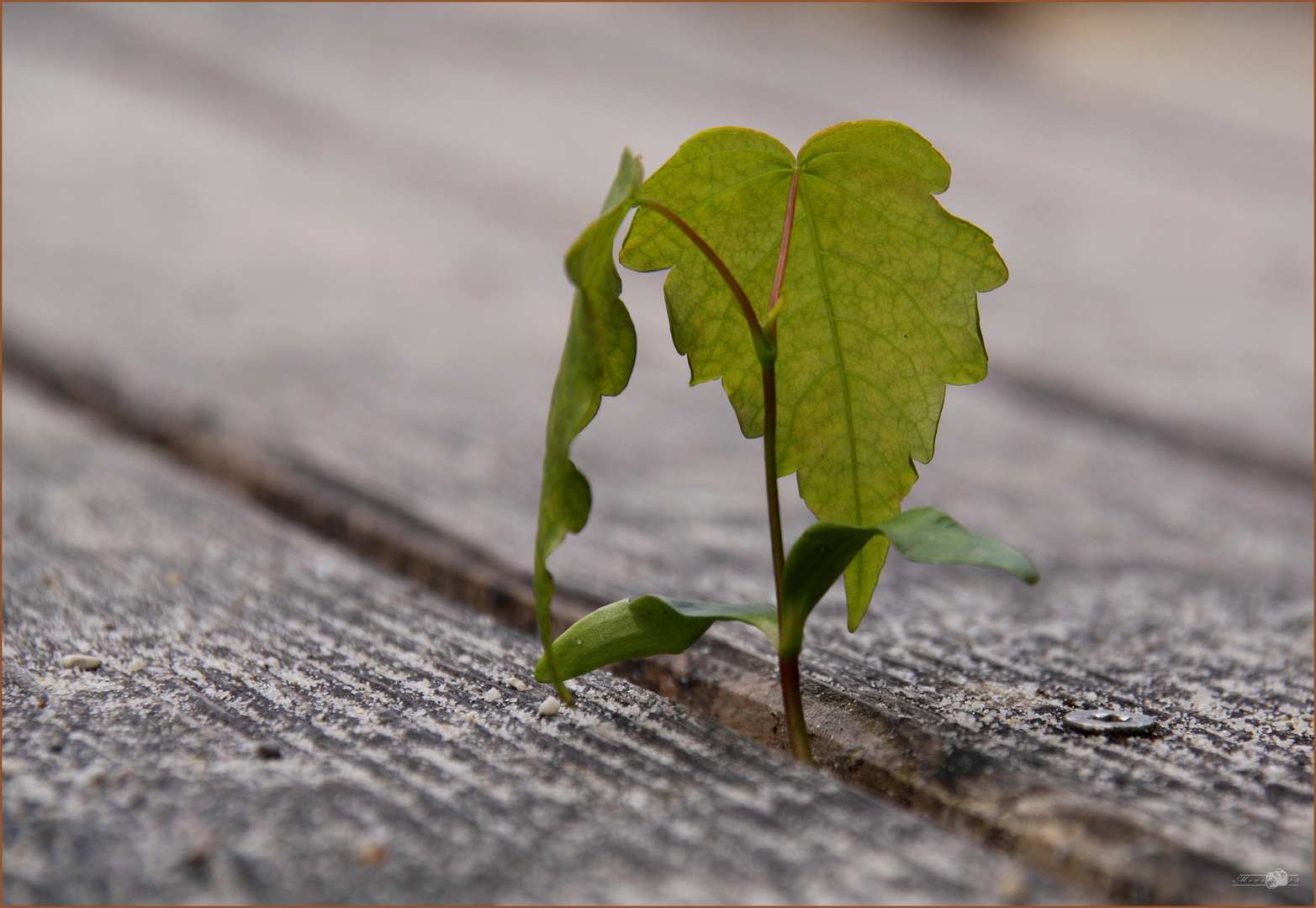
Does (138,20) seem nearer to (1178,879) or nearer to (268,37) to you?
(268,37)

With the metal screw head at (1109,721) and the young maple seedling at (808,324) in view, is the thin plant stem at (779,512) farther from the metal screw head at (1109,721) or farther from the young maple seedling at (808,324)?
the metal screw head at (1109,721)

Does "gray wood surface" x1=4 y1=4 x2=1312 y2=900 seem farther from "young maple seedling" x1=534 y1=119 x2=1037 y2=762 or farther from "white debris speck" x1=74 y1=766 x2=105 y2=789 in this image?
"white debris speck" x1=74 y1=766 x2=105 y2=789

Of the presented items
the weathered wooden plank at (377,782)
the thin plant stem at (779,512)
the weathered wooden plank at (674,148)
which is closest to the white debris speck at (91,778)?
the weathered wooden plank at (377,782)

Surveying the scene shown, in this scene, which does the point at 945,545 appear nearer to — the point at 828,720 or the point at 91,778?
the point at 828,720

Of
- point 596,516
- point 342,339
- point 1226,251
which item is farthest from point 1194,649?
point 1226,251

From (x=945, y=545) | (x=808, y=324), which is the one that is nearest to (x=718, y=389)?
(x=808, y=324)

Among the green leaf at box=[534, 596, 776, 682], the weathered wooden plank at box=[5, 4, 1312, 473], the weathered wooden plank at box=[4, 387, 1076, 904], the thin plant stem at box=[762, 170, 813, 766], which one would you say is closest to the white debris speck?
the weathered wooden plank at box=[4, 387, 1076, 904]
